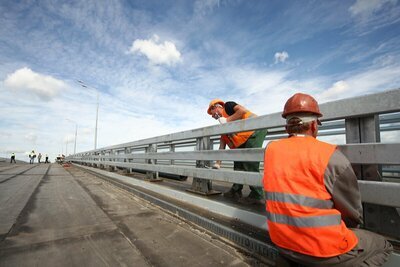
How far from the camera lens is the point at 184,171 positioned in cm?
383

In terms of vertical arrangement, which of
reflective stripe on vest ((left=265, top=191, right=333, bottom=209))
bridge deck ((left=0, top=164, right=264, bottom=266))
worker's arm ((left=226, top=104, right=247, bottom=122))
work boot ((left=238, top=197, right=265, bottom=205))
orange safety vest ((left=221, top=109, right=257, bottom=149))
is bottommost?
bridge deck ((left=0, top=164, right=264, bottom=266))

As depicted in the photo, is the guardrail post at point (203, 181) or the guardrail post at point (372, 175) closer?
the guardrail post at point (372, 175)

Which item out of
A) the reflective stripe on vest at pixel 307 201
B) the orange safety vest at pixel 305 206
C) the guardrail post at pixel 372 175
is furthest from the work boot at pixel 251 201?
the reflective stripe on vest at pixel 307 201

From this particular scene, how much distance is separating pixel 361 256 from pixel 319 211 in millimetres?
337

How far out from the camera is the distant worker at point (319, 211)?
1.30 meters

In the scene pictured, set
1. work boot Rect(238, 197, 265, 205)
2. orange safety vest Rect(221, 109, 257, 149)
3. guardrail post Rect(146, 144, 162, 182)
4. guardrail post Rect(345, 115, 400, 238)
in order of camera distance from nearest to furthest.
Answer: guardrail post Rect(345, 115, 400, 238) < work boot Rect(238, 197, 265, 205) < orange safety vest Rect(221, 109, 257, 149) < guardrail post Rect(146, 144, 162, 182)

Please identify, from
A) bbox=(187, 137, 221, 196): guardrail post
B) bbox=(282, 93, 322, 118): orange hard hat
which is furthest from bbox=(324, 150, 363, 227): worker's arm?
bbox=(187, 137, 221, 196): guardrail post

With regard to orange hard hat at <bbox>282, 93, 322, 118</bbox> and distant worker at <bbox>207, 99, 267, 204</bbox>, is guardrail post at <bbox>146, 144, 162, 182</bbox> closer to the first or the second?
distant worker at <bbox>207, 99, 267, 204</bbox>

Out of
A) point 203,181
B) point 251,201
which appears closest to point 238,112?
point 203,181

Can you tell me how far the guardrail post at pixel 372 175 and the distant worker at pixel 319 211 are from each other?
0.26 meters

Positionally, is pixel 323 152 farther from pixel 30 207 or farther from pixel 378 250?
pixel 30 207

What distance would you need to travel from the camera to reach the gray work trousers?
1.29 meters

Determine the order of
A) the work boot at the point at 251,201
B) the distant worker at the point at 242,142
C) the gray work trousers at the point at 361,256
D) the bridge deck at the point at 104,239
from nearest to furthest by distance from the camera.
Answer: the gray work trousers at the point at 361,256, the bridge deck at the point at 104,239, the work boot at the point at 251,201, the distant worker at the point at 242,142

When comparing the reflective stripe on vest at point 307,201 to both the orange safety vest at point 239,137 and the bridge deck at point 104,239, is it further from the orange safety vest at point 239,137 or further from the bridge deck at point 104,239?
the orange safety vest at point 239,137
